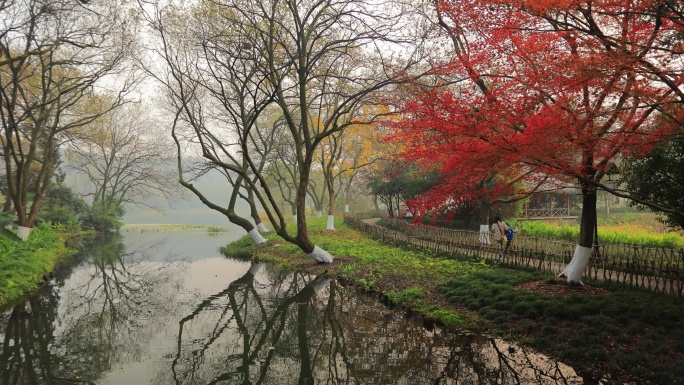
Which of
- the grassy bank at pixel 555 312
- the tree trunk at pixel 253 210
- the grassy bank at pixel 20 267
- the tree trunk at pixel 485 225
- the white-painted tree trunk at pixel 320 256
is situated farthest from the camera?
the tree trunk at pixel 253 210

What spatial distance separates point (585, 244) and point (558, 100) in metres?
3.82

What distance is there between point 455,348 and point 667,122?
6.29m

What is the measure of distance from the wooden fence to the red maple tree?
142 cm

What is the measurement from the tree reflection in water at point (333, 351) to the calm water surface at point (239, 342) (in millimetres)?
23

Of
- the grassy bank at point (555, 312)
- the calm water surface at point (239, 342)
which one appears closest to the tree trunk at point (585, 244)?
the grassy bank at point (555, 312)

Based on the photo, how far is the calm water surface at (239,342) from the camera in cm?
691

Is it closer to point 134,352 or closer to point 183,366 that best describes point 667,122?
→ point 183,366

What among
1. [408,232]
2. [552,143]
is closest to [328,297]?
[552,143]

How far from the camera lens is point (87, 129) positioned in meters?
30.6

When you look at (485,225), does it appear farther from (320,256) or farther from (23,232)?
(23,232)

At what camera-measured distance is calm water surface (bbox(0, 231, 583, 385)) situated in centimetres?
691

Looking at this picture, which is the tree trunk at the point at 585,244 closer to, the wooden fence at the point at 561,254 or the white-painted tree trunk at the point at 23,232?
the wooden fence at the point at 561,254

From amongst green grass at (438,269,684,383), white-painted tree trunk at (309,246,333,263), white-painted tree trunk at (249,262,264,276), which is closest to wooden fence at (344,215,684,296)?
green grass at (438,269,684,383)

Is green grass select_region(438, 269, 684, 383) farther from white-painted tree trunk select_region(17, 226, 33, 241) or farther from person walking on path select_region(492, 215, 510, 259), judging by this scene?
white-painted tree trunk select_region(17, 226, 33, 241)
